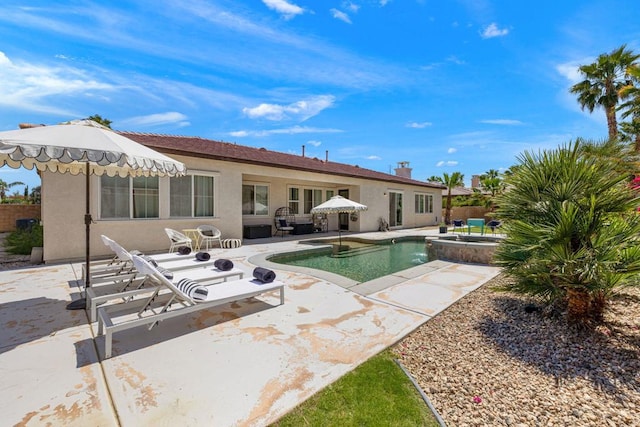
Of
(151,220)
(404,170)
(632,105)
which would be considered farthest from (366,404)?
(404,170)

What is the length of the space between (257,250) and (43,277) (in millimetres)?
6211

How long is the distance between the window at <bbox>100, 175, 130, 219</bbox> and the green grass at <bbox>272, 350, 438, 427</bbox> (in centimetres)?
1048

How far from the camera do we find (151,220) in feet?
34.9

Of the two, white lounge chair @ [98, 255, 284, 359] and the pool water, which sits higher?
white lounge chair @ [98, 255, 284, 359]

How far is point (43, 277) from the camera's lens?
6.90m

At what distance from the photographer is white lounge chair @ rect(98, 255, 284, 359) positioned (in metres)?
3.52

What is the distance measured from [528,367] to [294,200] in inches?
613

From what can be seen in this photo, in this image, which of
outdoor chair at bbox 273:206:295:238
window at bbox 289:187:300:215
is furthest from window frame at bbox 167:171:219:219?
window at bbox 289:187:300:215

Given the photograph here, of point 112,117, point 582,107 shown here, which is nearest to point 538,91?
point 582,107

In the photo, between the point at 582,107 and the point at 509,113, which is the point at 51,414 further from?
the point at 582,107

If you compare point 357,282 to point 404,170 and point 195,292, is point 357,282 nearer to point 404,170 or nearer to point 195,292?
point 195,292

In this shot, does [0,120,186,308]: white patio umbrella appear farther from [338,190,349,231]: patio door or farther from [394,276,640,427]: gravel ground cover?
[338,190,349,231]: patio door

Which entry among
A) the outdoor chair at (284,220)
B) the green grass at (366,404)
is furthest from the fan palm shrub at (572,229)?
the outdoor chair at (284,220)

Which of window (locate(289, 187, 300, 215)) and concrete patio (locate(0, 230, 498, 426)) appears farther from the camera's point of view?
window (locate(289, 187, 300, 215))
